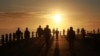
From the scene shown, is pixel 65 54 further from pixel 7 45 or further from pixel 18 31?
pixel 18 31

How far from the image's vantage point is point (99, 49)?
47031 mm

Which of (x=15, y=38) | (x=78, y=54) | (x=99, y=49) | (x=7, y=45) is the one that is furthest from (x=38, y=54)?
(x=15, y=38)

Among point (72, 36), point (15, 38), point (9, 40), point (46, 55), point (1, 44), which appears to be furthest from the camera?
point (15, 38)

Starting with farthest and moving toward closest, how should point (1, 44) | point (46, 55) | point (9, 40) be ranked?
point (9, 40) < point (1, 44) < point (46, 55)

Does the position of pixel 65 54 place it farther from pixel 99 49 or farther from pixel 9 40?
pixel 9 40

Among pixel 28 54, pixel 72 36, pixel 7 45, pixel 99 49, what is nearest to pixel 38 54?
pixel 28 54

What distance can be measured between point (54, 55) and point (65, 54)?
1.83 meters

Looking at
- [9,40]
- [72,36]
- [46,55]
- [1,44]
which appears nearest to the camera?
[46,55]

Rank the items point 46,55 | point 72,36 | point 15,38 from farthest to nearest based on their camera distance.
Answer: point 15,38, point 72,36, point 46,55

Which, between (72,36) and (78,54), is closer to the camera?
(78,54)

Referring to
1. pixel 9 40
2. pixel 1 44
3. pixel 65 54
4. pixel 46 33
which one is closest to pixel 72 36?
pixel 46 33

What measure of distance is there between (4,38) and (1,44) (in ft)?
7.23

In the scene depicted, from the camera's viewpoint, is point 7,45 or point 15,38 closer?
point 7,45

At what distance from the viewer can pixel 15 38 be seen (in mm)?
62344
